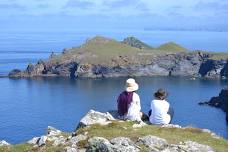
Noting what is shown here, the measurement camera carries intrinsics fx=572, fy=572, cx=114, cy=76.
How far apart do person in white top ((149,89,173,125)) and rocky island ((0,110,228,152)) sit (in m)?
0.39

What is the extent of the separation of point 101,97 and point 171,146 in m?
147

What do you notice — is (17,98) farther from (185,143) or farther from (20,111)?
(185,143)

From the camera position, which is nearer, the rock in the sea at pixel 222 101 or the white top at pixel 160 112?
the white top at pixel 160 112

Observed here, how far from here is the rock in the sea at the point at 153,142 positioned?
15.1m

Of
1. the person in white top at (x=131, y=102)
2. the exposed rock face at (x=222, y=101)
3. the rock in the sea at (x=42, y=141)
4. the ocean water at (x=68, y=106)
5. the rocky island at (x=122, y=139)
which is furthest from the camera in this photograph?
the exposed rock face at (x=222, y=101)

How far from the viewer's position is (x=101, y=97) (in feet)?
531

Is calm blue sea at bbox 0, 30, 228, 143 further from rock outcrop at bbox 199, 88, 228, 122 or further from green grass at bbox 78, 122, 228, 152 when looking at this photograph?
green grass at bbox 78, 122, 228, 152

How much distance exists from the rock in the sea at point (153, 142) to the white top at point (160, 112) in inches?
112

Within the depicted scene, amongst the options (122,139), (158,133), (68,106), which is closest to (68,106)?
(68,106)

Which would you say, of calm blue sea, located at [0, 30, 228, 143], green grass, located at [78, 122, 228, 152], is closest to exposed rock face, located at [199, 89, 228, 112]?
calm blue sea, located at [0, 30, 228, 143]

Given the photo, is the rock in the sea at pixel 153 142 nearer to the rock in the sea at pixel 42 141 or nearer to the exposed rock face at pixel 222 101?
the rock in the sea at pixel 42 141

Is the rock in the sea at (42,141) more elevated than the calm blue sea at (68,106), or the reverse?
the rock in the sea at (42,141)

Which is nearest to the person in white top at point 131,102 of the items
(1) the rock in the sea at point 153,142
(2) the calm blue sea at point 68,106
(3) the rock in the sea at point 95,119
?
(3) the rock in the sea at point 95,119

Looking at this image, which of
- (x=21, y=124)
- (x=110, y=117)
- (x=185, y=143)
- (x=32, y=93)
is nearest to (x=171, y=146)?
(x=185, y=143)
